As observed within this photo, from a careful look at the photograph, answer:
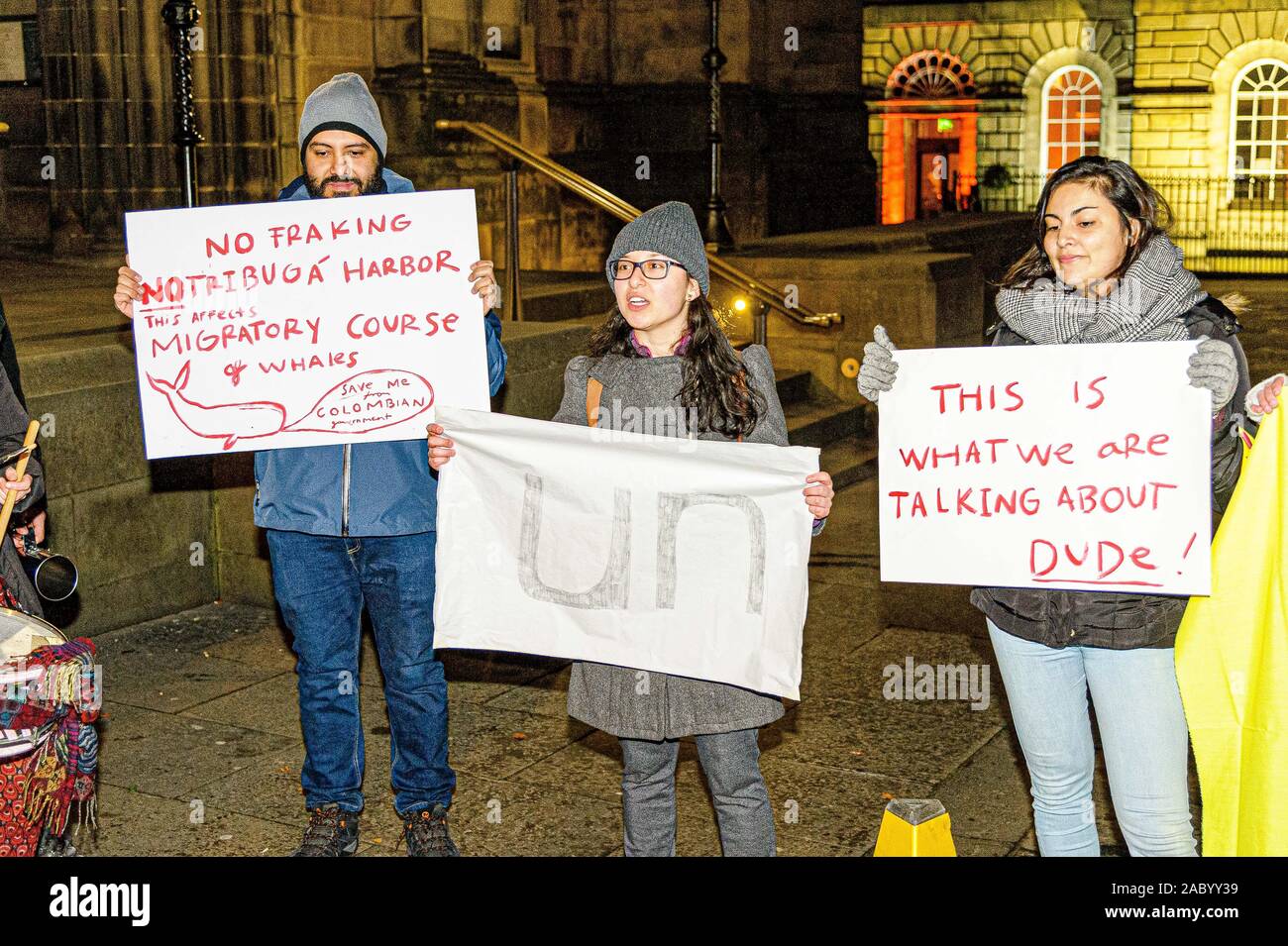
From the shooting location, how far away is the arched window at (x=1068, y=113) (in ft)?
125

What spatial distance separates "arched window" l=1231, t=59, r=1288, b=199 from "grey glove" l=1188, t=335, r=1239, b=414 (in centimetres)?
3339

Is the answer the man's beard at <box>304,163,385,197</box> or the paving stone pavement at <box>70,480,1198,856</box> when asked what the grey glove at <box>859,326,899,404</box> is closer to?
the man's beard at <box>304,163,385,197</box>

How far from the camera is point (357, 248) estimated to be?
174 inches

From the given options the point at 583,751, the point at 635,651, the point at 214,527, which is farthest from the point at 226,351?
the point at 214,527

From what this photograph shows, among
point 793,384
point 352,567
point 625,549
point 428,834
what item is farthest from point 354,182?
point 793,384

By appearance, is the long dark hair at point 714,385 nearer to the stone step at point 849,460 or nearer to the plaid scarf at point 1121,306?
the plaid scarf at point 1121,306

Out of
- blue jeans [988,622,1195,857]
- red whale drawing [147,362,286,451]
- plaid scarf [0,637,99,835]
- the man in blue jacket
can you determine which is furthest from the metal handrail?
plaid scarf [0,637,99,835]

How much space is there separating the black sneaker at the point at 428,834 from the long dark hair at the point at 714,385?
1552mm

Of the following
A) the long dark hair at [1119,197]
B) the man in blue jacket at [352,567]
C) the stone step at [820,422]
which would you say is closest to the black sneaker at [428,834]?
the man in blue jacket at [352,567]

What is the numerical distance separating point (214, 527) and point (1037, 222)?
4.89 metres
